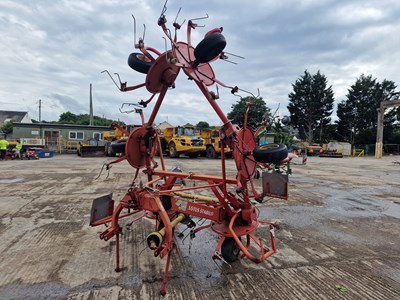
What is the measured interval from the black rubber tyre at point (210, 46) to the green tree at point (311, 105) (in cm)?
3994

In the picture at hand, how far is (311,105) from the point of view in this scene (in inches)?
1571

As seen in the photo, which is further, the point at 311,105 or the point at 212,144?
the point at 311,105

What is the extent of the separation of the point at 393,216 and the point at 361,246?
7.34 ft

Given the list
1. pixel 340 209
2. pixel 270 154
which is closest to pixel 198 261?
pixel 270 154

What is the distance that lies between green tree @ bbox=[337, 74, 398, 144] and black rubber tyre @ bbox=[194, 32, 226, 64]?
40.8 metres

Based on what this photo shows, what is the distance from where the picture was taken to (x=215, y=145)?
19594mm

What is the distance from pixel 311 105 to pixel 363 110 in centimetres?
687

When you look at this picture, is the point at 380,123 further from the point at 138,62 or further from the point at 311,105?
the point at 138,62

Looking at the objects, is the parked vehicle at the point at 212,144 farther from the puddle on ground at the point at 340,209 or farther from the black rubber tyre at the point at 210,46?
the black rubber tyre at the point at 210,46

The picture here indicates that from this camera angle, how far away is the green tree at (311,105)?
132 feet

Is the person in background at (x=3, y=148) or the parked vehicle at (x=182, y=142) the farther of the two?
the parked vehicle at (x=182, y=142)

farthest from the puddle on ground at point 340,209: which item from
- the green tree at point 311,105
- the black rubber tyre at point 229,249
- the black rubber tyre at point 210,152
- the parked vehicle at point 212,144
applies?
the green tree at point 311,105

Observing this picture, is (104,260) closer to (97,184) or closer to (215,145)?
(97,184)

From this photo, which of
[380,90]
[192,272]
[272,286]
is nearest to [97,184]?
[192,272]
